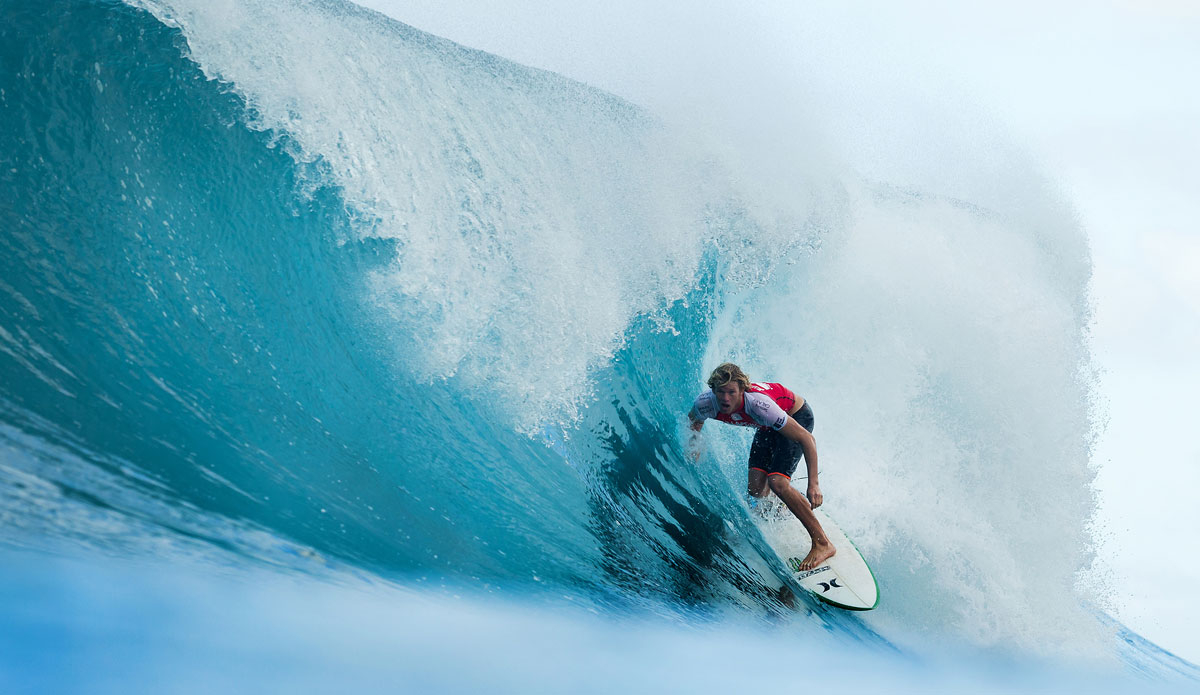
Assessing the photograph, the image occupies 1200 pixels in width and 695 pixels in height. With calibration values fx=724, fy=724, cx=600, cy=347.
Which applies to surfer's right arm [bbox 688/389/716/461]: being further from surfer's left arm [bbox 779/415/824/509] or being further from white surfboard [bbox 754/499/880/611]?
white surfboard [bbox 754/499/880/611]

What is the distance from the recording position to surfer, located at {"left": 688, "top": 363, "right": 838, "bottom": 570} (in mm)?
4039

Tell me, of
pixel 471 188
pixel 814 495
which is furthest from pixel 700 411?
pixel 471 188

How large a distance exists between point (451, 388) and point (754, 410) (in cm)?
170

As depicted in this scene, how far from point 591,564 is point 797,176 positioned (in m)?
3.79

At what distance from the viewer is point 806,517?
437cm

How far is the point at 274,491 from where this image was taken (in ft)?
10.2

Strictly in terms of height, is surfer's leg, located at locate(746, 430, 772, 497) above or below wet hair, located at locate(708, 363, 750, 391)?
below

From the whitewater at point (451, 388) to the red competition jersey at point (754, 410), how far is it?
0.65m

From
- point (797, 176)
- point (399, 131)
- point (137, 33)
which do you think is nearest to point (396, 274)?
point (399, 131)

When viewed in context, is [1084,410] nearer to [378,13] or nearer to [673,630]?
[673,630]

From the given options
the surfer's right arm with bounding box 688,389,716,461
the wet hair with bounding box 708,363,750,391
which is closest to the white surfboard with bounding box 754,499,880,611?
the surfer's right arm with bounding box 688,389,716,461

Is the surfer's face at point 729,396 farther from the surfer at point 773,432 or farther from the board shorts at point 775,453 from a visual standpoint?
the board shorts at point 775,453

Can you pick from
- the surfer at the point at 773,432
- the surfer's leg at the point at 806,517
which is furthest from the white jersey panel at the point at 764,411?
the surfer's leg at the point at 806,517

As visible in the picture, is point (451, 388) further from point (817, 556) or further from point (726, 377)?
point (817, 556)
